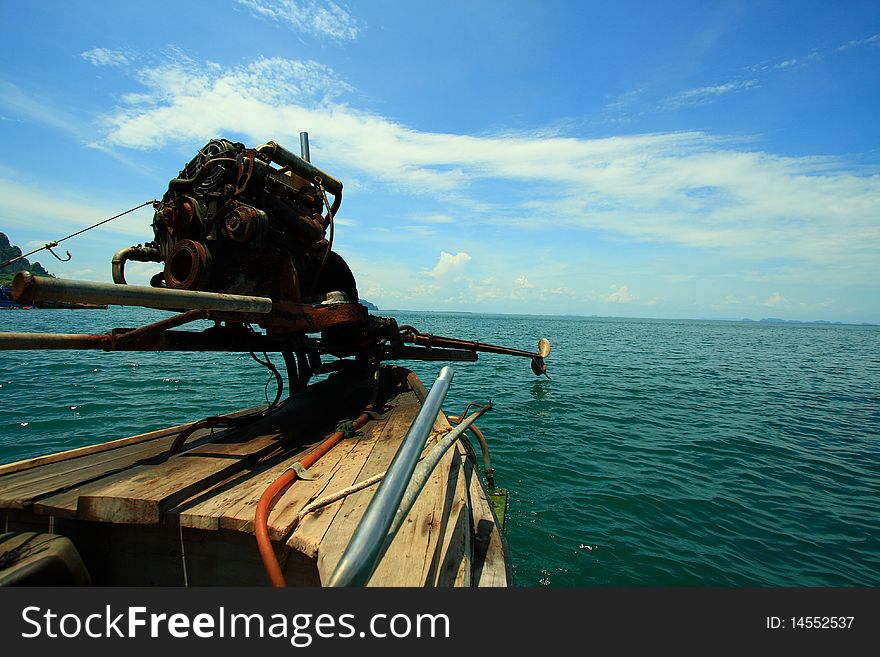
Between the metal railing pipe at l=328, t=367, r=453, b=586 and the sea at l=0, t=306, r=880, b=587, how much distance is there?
4.71 metres

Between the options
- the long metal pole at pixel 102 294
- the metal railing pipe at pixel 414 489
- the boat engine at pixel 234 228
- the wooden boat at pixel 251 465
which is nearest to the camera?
the metal railing pipe at pixel 414 489

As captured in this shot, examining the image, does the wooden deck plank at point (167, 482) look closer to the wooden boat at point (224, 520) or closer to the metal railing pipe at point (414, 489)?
the wooden boat at point (224, 520)

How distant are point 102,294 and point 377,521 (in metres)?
1.89

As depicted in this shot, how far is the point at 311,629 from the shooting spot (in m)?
1.69

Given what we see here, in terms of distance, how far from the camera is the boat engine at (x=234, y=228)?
425 centimetres

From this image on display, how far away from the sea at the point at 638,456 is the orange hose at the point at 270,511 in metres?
3.38

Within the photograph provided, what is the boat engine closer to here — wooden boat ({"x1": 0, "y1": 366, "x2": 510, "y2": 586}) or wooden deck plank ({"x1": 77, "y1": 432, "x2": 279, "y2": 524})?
wooden deck plank ({"x1": 77, "y1": 432, "x2": 279, "y2": 524})

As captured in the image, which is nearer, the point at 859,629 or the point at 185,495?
the point at 859,629

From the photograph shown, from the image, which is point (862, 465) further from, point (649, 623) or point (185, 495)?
point (185, 495)

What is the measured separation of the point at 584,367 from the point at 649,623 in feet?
76.6

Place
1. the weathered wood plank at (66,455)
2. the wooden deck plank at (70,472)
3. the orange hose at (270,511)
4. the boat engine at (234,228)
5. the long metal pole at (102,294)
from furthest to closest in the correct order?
the boat engine at (234,228), the weathered wood plank at (66,455), the wooden deck plank at (70,472), the orange hose at (270,511), the long metal pole at (102,294)

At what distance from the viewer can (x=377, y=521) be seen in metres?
1.31

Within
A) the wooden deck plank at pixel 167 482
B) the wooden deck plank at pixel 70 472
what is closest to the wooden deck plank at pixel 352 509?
the wooden deck plank at pixel 167 482

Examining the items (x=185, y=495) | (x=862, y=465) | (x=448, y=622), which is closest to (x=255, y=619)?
(x=448, y=622)
